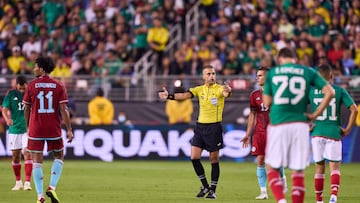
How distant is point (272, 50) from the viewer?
105 feet

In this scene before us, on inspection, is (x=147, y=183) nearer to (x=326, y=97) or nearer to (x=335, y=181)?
(x=335, y=181)

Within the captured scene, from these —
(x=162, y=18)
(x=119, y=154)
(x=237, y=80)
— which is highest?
(x=162, y=18)

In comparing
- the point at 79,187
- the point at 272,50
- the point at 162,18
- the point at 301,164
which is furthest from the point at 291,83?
the point at 162,18

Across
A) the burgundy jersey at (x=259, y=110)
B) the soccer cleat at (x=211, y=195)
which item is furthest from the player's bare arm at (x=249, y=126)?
the soccer cleat at (x=211, y=195)

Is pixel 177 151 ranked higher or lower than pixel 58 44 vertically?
lower

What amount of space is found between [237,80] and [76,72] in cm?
572

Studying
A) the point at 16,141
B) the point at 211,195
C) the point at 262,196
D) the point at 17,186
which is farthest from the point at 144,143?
the point at 262,196

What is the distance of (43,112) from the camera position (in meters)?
15.4

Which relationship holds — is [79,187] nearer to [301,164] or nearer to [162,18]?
[301,164]

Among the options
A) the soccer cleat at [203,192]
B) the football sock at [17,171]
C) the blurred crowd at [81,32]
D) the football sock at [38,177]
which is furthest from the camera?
the blurred crowd at [81,32]

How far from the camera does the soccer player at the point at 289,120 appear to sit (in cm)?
1260

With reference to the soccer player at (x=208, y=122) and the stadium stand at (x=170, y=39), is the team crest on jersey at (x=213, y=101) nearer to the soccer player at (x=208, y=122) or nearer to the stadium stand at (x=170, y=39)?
the soccer player at (x=208, y=122)

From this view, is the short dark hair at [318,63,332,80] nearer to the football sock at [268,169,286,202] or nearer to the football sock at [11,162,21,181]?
the football sock at [268,169,286,202]

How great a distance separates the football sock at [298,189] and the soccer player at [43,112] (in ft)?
14.7
